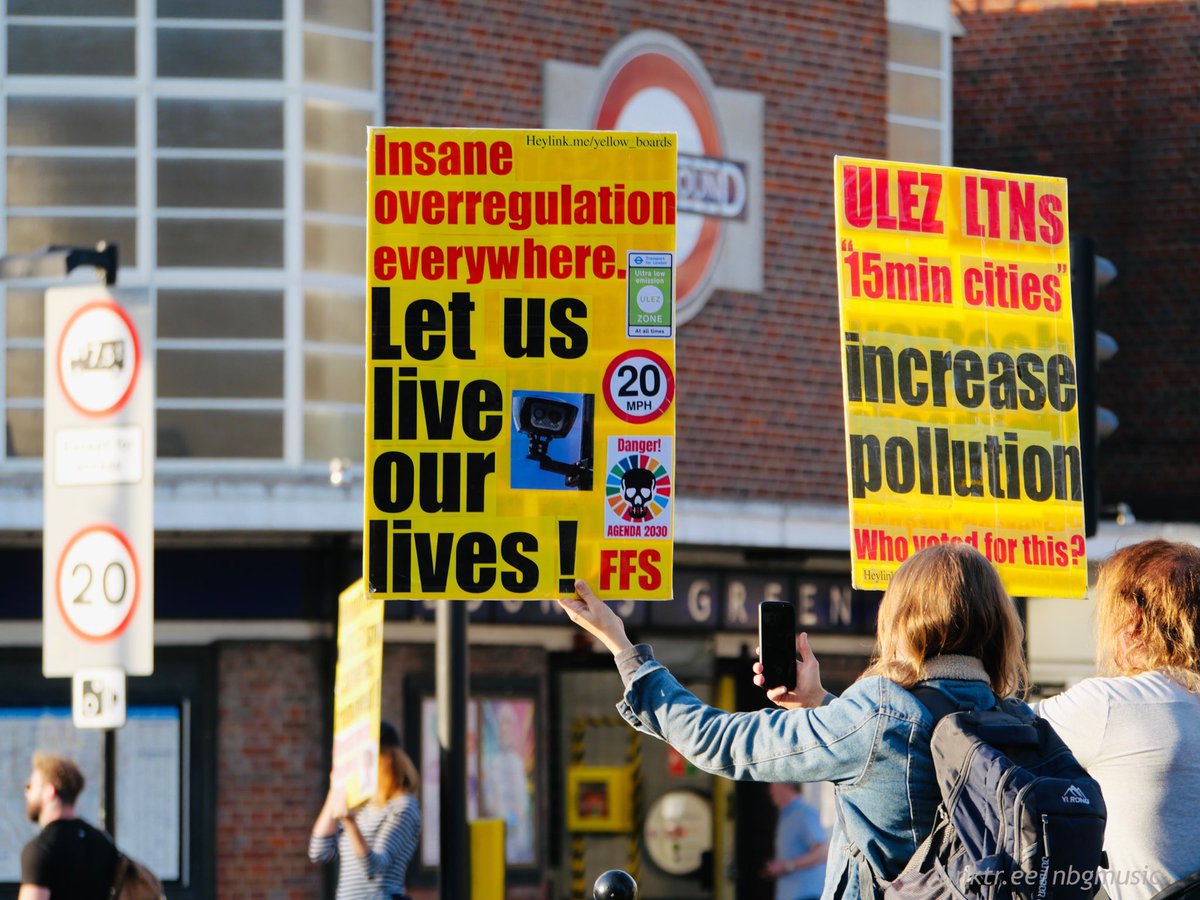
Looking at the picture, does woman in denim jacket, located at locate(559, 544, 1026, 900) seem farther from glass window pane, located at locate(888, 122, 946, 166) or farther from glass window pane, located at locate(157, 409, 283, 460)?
glass window pane, located at locate(888, 122, 946, 166)

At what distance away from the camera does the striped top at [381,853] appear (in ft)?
33.5

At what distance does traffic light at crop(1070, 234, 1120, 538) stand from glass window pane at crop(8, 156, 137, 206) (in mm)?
8859

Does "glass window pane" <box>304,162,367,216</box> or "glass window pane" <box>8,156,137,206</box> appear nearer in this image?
"glass window pane" <box>8,156,137,206</box>

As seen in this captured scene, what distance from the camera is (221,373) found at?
1516 cm

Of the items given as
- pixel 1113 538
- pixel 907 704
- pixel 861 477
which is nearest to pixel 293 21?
pixel 1113 538

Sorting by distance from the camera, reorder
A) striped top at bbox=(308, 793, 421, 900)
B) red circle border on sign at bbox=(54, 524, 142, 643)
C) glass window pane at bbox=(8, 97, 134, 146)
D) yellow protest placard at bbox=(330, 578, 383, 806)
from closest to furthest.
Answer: red circle border on sign at bbox=(54, 524, 142, 643)
yellow protest placard at bbox=(330, 578, 383, 806)
striped top at bbox=(308, 793, 421, 900)
glass window pane at bbox=(8, 97, 134, 146)

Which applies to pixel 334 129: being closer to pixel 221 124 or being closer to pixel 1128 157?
pixel 221 124

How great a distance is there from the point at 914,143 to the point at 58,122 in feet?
24.1

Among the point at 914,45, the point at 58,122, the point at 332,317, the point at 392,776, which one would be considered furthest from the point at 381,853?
the point at 914,45

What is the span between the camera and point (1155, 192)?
70.5 feet

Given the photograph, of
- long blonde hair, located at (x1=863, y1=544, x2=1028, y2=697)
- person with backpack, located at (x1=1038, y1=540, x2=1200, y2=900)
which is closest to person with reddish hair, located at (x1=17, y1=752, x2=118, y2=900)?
person with backpack, located at (x1=1038, y1=540, x2=1200, y2=900)

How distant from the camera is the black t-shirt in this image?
823 cm

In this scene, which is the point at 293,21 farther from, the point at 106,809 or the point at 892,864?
the point at 892,864

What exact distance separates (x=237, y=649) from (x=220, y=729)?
1.95 ft
